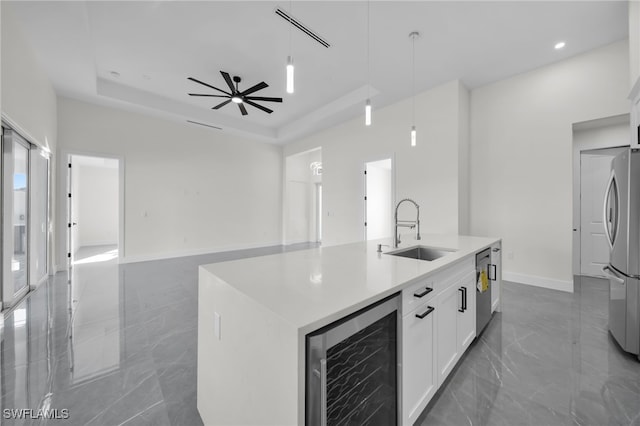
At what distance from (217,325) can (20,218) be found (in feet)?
13.9

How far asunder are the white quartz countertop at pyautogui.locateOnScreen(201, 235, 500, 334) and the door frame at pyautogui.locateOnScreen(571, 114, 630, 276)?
11.8ft

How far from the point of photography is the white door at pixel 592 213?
13.0ft

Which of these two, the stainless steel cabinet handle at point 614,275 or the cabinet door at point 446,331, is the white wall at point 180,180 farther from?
the stainless steel cabinet handle at point 614,275

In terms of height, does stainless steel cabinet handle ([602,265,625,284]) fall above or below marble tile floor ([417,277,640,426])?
above

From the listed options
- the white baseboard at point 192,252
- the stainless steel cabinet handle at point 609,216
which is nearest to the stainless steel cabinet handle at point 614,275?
the stainless steel cabinet handle at point 609,216

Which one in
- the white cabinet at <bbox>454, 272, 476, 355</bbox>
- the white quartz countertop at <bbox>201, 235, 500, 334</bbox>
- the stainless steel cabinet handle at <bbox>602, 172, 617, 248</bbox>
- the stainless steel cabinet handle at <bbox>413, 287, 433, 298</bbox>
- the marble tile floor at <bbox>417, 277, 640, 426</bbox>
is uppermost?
the stainless steel cabinet handle at <bbox>602, 172, 617, 248</bbox>

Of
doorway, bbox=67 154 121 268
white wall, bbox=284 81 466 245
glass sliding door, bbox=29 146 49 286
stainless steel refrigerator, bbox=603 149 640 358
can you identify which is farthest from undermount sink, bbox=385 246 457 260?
doorway, bbox=67 154 121 268

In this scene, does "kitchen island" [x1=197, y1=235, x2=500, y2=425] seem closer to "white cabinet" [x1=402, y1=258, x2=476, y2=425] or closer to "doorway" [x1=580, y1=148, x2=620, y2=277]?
"white cabinet" [x1=402, y1=258, x2=476, y2=425]

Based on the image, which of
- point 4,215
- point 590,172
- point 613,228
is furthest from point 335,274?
point 590,172

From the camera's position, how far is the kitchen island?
0.76m

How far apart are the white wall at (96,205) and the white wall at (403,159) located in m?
7.00

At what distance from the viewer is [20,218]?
3.38 m

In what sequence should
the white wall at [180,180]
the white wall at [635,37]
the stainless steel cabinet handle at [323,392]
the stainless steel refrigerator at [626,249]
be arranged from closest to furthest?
1. the stainless steel cabinet handle at [323,392]
2. the stainless steel refrigerator at [626,249]
3. the white wall at [635,37]
4. the white wall at [180,180]

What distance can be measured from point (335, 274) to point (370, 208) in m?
5.30
